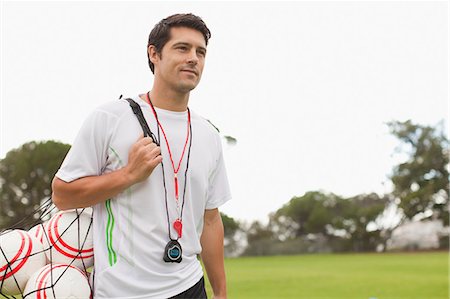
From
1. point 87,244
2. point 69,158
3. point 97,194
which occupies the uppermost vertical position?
point 69,158

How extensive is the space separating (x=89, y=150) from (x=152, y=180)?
1.08ft

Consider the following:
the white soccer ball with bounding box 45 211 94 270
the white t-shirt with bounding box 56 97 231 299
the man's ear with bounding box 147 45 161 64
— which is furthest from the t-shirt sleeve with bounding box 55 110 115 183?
the man's ear with bounding box 147 45 161 64

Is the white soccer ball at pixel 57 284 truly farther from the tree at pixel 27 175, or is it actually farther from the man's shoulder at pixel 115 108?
the tree at pixel 27 175

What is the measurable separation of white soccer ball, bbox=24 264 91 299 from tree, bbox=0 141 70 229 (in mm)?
35390

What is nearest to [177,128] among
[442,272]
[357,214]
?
[442,272]

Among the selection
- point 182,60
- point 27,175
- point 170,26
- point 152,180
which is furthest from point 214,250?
point 27,175

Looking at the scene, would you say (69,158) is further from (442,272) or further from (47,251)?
(442,272)

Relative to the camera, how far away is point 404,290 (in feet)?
54.3

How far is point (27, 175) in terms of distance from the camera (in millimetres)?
38781

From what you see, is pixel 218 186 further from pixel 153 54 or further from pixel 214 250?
pixel 153 54

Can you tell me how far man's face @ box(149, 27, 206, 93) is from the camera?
2.80 metres

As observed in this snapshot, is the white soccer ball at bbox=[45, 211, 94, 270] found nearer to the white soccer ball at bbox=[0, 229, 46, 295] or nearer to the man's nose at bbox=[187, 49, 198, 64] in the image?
the white soccer ball at bbox=[0, 229, 46, 295]

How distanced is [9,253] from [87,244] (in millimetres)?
363

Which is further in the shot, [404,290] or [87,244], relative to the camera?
[404,290]
